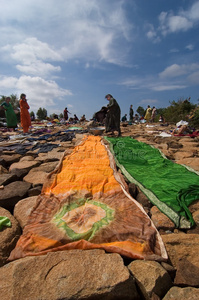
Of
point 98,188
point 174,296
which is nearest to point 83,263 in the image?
point 174,296

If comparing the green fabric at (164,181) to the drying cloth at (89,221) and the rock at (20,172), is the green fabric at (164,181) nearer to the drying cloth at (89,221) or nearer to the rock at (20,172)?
the drying cloth at (89,221)

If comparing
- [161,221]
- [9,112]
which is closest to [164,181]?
[161,221]

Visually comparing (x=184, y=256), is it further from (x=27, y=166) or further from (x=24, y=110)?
(x=24, y=110)

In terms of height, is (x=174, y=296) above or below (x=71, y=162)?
below

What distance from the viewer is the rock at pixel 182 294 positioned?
2.85ft

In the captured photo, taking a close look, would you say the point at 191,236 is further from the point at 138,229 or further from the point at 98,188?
the point at 98,188

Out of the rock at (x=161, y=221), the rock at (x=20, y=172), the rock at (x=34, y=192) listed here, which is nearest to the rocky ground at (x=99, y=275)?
the rock at (x=161, y=221)

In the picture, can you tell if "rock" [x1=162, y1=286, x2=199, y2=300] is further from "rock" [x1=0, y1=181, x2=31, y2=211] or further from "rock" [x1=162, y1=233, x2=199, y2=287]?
"rock" [x1=0, y1=181, x2=31, y2=211]

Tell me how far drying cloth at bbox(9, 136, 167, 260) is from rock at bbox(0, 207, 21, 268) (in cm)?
7

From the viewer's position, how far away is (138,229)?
54.2 inches

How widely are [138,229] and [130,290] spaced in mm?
503

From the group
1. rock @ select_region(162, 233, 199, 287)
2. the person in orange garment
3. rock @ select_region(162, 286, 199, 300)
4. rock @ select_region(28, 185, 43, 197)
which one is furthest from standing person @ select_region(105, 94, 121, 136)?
rock @ select_region(162, 286, 199, 300)

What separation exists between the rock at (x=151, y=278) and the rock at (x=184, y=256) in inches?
3.8

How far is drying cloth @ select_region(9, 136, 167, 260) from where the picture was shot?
1.20 metres
